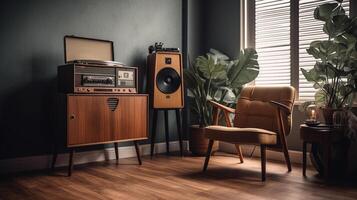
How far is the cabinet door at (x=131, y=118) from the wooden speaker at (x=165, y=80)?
1.22ft

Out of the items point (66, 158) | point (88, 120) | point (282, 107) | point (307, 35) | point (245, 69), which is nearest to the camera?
point (282, 107)

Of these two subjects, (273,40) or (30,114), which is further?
(273,40)

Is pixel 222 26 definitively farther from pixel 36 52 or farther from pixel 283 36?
pixel 36 52

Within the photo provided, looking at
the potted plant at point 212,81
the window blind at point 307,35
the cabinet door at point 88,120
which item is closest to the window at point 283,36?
the window blind at point 307,35

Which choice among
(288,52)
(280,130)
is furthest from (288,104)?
(288,52)

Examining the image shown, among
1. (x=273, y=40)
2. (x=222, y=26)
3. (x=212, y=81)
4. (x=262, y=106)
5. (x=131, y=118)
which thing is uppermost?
(x=222, y=26)

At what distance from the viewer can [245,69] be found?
3.81 metres

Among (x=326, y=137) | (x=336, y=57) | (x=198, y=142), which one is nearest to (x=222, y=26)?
(x=198, y=142)

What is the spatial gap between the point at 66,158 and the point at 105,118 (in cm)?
63

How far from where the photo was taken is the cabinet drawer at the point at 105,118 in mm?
3021

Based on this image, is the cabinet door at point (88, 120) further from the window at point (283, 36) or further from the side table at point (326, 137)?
the window at point (283, 36)

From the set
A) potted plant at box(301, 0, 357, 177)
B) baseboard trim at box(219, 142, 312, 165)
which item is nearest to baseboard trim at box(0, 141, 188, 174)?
baseboard trim at box(219, 142, 312, 165)

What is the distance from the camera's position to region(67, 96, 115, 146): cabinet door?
3.00 meters

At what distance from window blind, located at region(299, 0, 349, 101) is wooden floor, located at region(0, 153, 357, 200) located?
797 mm
